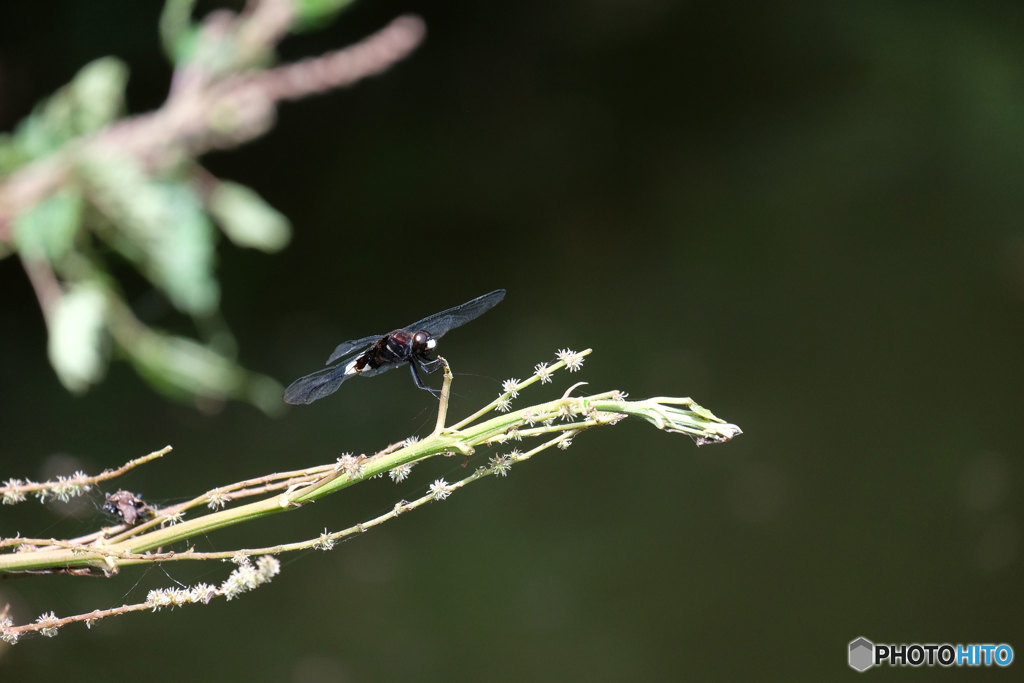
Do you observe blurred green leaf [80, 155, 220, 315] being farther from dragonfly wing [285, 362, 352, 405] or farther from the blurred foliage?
dragonfly wing [285, 362, 352, 405]

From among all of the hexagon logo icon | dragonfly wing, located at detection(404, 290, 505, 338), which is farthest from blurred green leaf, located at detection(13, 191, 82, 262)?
the hexagon logo icon

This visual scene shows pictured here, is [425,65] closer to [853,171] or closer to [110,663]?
[853,171]

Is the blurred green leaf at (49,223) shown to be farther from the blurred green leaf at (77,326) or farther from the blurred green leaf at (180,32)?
the blurred green leaf at (180,32)

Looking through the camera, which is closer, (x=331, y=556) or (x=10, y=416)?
(x=10, y=416)

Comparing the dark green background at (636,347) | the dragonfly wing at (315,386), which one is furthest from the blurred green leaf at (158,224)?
the dark green background at (636,347)

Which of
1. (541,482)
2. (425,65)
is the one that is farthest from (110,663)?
(425,65)

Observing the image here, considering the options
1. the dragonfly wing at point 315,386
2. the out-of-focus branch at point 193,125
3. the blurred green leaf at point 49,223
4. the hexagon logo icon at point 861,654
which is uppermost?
the out-of-focus branch at point 193,125

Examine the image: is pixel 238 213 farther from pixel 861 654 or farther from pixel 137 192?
→ pixel 861 654
